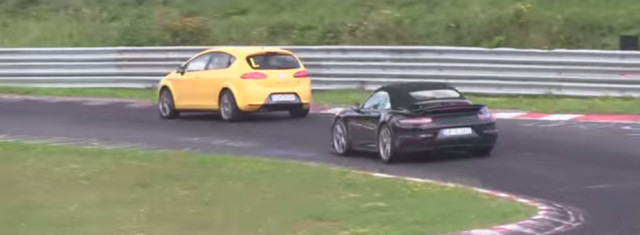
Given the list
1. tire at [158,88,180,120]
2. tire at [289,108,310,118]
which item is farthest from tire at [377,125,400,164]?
tire at [158,88,180,120]

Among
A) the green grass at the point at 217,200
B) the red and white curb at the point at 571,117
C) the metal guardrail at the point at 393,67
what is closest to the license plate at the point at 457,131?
the green grass at the point at 217,200

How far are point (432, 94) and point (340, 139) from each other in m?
1.90

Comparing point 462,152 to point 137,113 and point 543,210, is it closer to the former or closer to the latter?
point 543,210

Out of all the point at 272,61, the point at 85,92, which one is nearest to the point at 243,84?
the point at 272,61

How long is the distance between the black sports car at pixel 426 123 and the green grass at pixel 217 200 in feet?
4.52

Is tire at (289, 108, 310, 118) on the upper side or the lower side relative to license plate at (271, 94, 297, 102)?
lower

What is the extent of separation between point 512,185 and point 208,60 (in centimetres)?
1119

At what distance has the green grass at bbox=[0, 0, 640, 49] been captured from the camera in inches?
1219

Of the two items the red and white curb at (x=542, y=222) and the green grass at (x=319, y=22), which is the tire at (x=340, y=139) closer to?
the red and white curb at (x=542, y=222)

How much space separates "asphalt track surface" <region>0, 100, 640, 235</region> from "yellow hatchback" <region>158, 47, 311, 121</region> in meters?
0.32

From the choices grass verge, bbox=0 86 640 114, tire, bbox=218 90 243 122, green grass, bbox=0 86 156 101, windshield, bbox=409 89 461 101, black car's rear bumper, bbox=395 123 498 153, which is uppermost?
windshield, bbox=409 89 461 101

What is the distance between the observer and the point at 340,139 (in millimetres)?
20812

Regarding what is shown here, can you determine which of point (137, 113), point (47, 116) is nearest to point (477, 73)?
point (137, 113)

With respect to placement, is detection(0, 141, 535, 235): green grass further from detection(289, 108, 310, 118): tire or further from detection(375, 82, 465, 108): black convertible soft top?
Answer: detection(289, 108, 310, 118): tire
